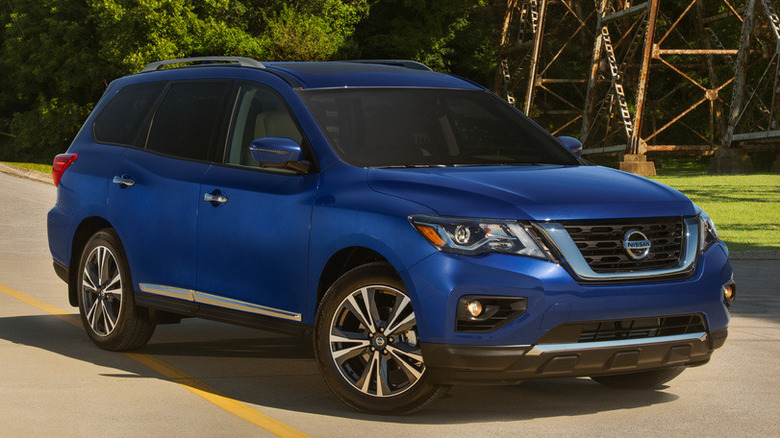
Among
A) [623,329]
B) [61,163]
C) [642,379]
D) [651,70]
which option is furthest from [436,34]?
[623,329]

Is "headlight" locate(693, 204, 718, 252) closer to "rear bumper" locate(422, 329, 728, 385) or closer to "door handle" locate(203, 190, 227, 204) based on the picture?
"rear bumper" locate(422, 329, 728, 385)

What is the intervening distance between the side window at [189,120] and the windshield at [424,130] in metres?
0.83

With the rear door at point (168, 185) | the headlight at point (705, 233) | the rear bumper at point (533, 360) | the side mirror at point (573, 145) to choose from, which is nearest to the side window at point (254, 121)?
the rear door at point (168, 185)

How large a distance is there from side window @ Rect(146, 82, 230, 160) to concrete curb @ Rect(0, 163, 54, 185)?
21629 millimetres

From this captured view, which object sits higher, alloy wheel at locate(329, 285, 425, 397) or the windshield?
the windshield

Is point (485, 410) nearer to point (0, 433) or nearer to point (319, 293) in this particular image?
point (319, 293)

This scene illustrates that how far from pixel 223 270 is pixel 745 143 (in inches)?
1104

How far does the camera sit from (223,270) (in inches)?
295

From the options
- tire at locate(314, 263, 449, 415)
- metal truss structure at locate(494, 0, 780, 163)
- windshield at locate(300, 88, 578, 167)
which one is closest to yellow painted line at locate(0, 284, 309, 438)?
tire at locate(314, 263, 449, 415)

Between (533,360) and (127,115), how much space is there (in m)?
4.15

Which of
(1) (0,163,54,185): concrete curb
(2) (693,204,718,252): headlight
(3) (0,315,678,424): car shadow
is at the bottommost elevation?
(1) (0,163,54,185): concrete curb

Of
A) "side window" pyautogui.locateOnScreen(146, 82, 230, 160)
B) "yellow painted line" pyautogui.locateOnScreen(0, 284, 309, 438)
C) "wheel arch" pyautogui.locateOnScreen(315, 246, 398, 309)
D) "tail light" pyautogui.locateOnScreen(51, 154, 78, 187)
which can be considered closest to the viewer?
"yellow painted line" pyautogui.locateOnScreen(0, 284, 309, 438)

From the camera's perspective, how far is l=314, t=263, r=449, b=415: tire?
6.35 metres

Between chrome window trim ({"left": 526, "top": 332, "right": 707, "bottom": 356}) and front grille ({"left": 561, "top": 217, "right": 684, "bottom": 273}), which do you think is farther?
front grille ({"left": 561, "top": 217, "right": 684, "bottom": 273})
